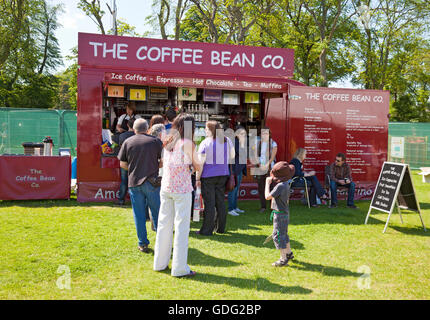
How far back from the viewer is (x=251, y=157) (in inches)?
370

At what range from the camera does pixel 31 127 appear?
13633mm

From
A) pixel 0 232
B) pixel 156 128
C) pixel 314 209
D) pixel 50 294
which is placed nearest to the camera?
pixel 50 294

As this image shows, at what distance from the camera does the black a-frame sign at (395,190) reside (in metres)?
6.38

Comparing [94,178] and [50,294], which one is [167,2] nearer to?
[94,178]

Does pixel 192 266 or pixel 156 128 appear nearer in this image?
pixel 192 266

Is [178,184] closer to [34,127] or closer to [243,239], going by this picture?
[243,239]

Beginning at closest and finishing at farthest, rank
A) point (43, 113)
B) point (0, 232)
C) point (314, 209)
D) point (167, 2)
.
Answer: point (0, 232)
point (314, 209)
point (43, 113)
point (167, 2)

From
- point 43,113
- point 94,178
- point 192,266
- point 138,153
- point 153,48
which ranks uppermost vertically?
point 153,48

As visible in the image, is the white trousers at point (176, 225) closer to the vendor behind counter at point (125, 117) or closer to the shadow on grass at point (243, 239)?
the shadow on grass at point (243, 239)

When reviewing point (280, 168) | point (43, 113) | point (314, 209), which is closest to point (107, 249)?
point (280, 168)

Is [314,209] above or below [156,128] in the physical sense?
below

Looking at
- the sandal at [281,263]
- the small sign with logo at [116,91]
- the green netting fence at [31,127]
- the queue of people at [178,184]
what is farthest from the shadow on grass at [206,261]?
the green netting fence at [31,127]

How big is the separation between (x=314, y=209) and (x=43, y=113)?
1052 centimetres

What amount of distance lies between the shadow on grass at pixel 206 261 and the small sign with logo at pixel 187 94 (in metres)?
5.34
